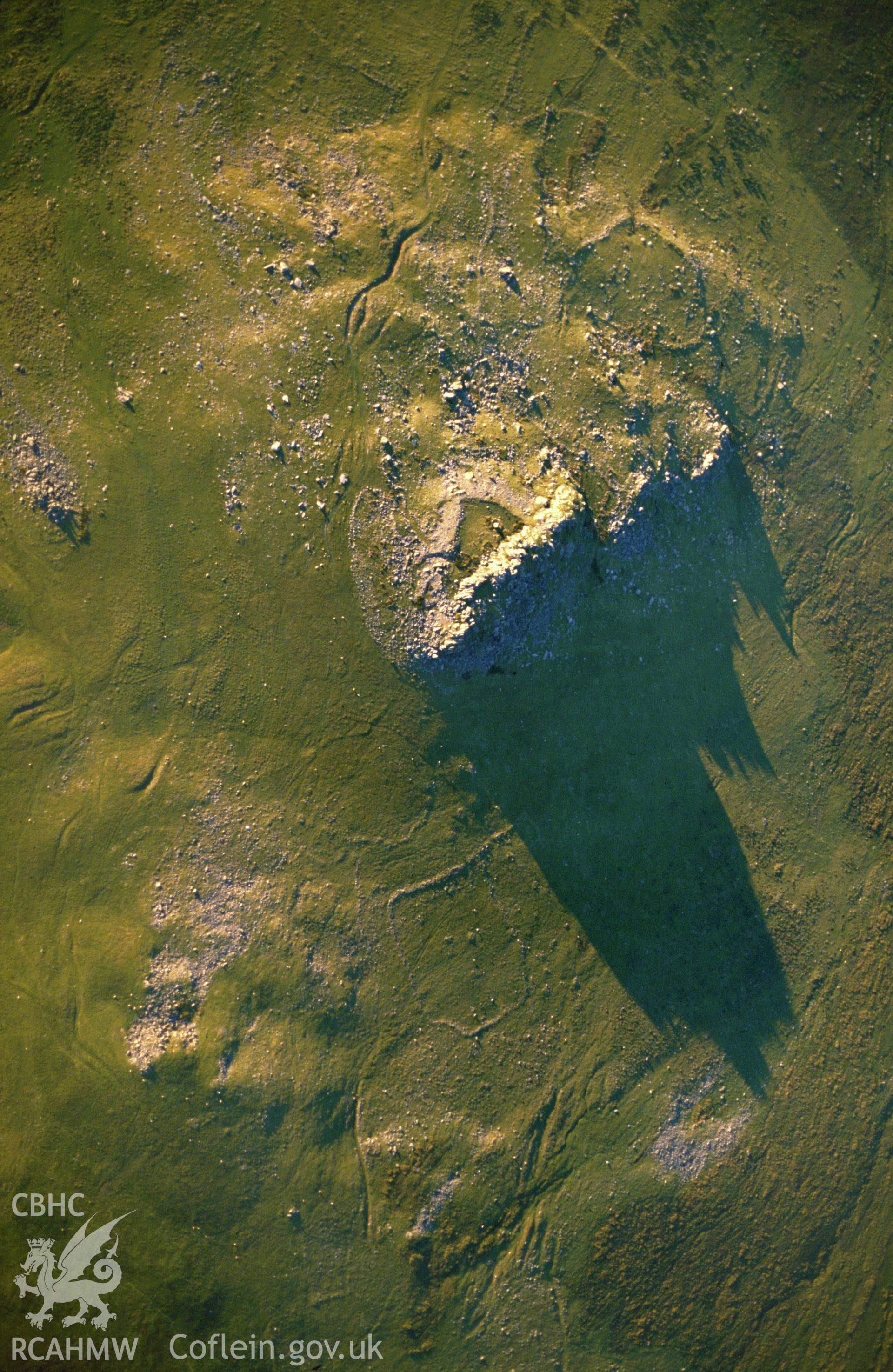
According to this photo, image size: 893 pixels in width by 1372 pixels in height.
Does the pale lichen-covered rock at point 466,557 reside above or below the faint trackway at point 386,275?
below

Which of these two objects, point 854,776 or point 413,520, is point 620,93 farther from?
point 854,776

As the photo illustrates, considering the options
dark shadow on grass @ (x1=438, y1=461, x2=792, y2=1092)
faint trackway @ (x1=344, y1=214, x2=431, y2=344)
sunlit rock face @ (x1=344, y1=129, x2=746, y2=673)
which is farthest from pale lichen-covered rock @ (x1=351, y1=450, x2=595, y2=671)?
faint trackway @ (x1=344, y1=214, x2=431, y2=344)

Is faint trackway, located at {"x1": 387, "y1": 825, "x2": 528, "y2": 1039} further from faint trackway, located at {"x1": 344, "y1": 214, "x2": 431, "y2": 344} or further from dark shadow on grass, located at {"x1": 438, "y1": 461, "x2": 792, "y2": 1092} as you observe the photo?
faint trackway, located at {"x1": 344, "y1": 214, "x2": 431, "y2": 344}

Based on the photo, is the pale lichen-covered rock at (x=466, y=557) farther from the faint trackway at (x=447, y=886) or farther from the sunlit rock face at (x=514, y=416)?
the faint trackway at (x=447, y=886)

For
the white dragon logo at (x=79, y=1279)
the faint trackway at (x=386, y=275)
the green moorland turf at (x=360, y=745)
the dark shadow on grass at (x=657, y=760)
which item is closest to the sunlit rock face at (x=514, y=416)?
the faint trackway at (x=386, y=275)

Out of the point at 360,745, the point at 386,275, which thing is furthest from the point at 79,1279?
the point at 386,275

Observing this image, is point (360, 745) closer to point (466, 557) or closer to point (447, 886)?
point (447, 886)

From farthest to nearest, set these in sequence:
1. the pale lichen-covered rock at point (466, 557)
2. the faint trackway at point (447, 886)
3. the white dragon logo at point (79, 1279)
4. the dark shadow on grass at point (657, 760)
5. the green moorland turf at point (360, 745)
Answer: the dark shadow on grass at point (657, 760)
the faint trackway at point (447, 886)
the green moorland turf at point (360, 745)
the white dragon logo at point (79, 1279)
the pale lichen-covered rock at point (466, 557)
